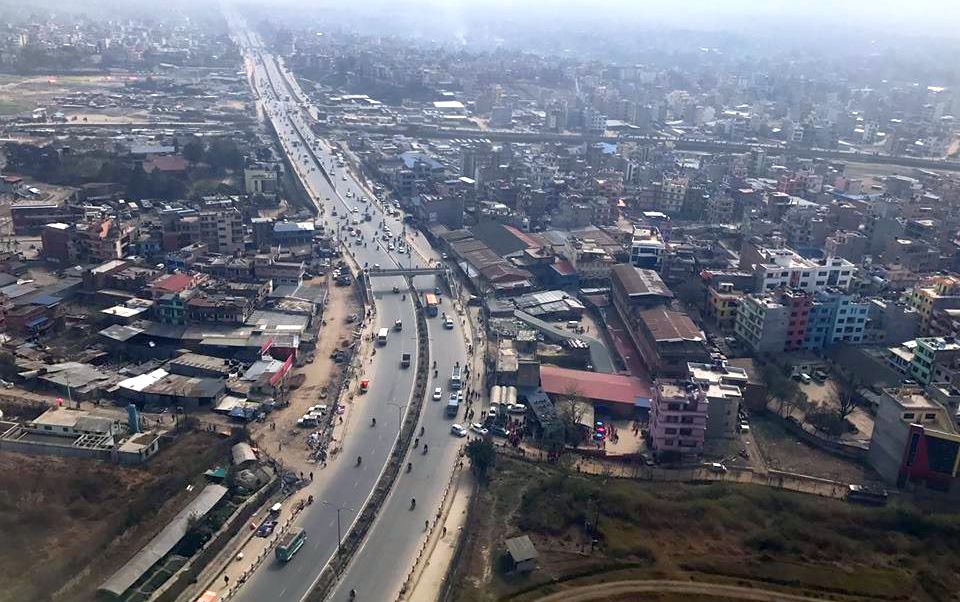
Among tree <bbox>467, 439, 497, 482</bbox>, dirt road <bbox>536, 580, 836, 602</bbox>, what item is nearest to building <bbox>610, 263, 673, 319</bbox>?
tree <bbox>467, 439, 497, 482</bbox>

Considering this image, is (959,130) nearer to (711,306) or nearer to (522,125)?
(522,125)

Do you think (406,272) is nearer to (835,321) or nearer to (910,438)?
(835,321)

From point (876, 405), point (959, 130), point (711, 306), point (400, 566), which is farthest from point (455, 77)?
point (400, 566)

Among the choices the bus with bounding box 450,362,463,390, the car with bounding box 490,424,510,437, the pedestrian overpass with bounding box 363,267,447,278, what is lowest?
the car with bounding box 490,424,510,437

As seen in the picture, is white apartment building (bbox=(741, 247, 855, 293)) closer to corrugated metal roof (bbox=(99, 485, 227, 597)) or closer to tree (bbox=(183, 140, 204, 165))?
corrugated metal roof (bbox=(99, 485, 227, 597))

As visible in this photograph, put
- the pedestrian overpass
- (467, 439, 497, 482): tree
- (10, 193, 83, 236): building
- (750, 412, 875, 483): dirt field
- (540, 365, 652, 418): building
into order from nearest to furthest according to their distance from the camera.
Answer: (467, 439, 497, 482): tree, (750, 412, 875, 483): dirt field, (540, 365, 652, 418): building, the pedestrian overpass, (10, 193, 83, 236): building
